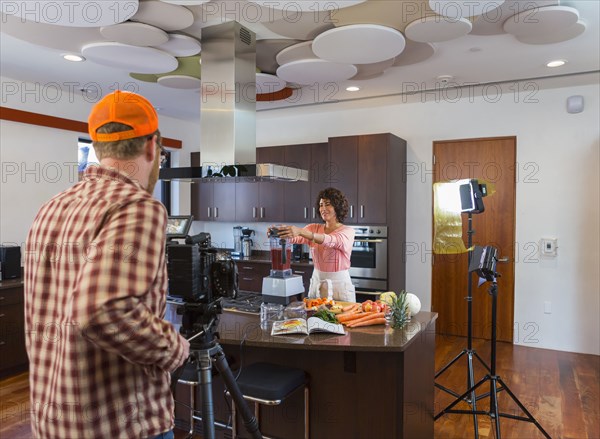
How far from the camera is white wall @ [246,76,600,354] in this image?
4418 mm

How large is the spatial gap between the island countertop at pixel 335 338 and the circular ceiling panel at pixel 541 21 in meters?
1.88

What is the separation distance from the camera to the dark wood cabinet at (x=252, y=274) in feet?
17.4

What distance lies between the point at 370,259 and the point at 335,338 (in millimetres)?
2674

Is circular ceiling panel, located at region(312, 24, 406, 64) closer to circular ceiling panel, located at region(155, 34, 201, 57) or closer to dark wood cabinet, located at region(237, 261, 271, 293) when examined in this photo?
circular ceiling panel, located at region(155, 34, 201, 57)

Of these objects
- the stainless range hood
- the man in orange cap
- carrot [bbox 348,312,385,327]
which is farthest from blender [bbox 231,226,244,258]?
the man in orange cap

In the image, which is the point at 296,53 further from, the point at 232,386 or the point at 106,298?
the point at 106,298

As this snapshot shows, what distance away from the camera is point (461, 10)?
239 cm

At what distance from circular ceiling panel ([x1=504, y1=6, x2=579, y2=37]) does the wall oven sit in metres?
2.29

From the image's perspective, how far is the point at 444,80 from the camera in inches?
165

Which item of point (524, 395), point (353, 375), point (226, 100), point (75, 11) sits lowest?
point (524, 395)

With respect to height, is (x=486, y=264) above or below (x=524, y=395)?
above

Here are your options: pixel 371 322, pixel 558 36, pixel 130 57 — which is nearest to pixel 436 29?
pixel 558 36

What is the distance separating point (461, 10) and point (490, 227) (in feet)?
9.69

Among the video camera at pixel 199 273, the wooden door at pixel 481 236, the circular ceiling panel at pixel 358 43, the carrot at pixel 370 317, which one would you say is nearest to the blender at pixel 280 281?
the carrot at pixel 370 317
